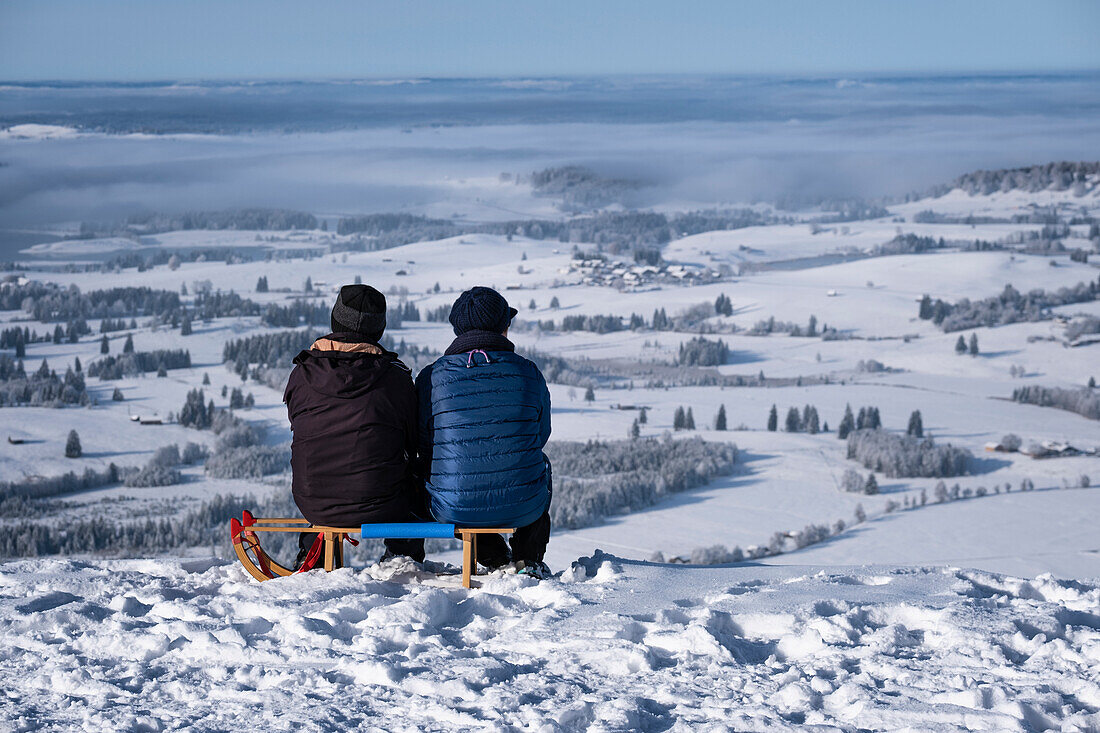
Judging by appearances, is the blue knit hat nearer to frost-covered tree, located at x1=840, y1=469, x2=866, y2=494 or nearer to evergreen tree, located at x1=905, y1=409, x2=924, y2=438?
frost-covered tree, located at x1=840, y1=469, x2=866, y2=494

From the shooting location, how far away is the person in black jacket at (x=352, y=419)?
5.00 m

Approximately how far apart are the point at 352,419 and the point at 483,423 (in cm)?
59

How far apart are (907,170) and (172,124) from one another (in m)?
92.1

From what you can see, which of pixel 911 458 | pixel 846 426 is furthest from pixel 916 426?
pixel 911 458

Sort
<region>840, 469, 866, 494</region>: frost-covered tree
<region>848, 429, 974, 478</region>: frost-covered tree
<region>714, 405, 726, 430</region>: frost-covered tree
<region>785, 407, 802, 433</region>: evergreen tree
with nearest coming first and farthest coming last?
<region>840, 469, 866, 494</region>: frost-covered tree, <region>848, 429, 974, 478</region>: frost-covered tree, <region>714, 405, 726, 430</region>: frost-covered tree, <region>785, 407, 802, 433</region>: evergreen tree

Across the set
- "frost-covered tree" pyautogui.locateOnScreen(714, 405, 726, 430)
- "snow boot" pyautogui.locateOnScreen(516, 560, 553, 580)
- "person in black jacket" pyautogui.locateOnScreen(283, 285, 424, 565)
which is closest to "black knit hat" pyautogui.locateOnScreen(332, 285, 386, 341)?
"person in black jacket" pyautogui.locateOnScreen(283, 285, 424, 565)

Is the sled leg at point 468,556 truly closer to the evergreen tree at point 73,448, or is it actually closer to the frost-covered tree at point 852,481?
the frost-covered tree at point 852,481

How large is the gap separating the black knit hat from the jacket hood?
0.05 meters

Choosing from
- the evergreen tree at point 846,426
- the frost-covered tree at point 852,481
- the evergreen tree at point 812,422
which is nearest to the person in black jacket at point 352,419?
the frost-covered tree at point 852,481

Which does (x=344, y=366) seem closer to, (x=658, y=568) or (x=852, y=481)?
(x=658, y=568)

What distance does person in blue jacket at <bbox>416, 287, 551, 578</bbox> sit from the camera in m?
4.97

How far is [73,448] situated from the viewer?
39812 mm

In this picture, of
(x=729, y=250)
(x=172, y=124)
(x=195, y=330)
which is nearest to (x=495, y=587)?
(x=195, y=330)

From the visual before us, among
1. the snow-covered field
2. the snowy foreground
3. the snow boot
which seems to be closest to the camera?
the snowy foreground
